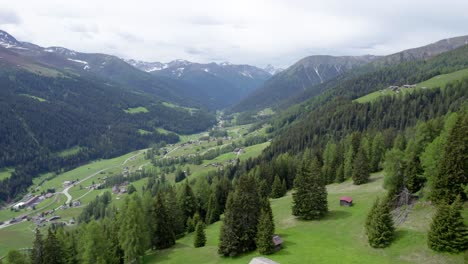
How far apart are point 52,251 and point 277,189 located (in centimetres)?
6047

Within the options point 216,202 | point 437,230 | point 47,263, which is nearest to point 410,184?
point 437,230

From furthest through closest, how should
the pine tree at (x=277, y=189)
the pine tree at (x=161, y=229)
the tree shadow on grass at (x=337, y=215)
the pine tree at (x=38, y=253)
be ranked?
the pine tree at (x=277, y=189) < the pine tree at (x=161, y=229) < the pine tree at (x=38, y=253) < the tree shadow on grass at (x=337, y=215)

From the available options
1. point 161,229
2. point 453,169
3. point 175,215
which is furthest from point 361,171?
point 161,229

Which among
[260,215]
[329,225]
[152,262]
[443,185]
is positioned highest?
[443,185]

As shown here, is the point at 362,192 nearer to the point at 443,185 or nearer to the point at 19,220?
the point at 443,185

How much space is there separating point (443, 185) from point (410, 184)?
959 cm

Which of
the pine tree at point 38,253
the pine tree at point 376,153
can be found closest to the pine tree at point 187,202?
the pine tree at point 38,253

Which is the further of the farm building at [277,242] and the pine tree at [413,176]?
the pine tree at [413,176]

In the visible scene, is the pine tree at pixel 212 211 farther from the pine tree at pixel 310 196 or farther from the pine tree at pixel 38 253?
the pine tree at pixel 38 253

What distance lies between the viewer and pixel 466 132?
172ft

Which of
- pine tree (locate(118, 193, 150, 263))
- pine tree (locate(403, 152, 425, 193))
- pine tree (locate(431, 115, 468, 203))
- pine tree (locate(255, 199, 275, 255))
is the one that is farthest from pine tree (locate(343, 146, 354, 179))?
pine tree (locate(118, 193, 150, 263))

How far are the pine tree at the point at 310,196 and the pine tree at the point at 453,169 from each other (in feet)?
68.6

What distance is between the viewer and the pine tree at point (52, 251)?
2717 inches

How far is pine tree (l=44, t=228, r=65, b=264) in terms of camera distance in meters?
69.0
